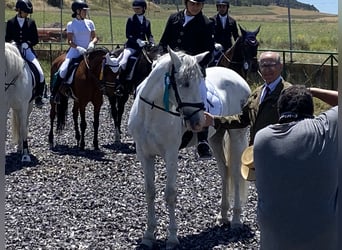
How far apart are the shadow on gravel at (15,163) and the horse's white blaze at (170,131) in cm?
345

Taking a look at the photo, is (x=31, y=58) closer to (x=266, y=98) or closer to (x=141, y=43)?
(x=141, y=43)

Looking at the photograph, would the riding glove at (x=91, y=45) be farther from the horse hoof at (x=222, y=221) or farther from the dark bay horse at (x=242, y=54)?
the horse hoof at (x=222, y=221)

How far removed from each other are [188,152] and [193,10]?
3359mm

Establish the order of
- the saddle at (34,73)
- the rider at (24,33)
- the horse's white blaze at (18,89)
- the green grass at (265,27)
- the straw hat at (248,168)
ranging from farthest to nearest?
1. the green grass at (265,27)
2. the rider at (24,33)
3. the saddle at (34,73)
4. the horse's white blaze at (18,89)
5. the straw hat at (248,168)

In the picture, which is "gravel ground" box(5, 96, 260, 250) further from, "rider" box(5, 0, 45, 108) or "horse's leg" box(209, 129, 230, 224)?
"rider" box(5, 0, 45, 108)

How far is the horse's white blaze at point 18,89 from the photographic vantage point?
894 cm

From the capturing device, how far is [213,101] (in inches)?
236

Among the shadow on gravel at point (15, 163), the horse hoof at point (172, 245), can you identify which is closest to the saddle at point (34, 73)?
the shadow on gravel at point (15, 163)

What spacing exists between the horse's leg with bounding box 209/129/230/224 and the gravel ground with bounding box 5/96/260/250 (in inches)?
4.6

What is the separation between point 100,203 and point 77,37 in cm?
422

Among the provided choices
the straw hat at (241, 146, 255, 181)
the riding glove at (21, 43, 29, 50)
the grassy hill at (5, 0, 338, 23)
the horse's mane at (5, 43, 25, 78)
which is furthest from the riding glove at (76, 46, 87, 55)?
the grassy hill at (5, 0, 338, 23)

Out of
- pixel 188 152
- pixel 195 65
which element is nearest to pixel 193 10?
pixel 195 65

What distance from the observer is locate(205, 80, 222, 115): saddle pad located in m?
5.93

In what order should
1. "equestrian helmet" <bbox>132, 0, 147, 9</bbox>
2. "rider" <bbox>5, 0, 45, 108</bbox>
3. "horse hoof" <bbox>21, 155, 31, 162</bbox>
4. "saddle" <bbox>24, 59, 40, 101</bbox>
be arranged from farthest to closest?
"equestrian helmet" <bbox>132, 0, 147, 9</bbox>
"rider" <bbox>5, 0, 45, 108</bbox>
"saddle" <bbox>24, 59, 40, 101</bbox>
"horse hoof" <bbox>21, 155, 31, 162</bbox>
